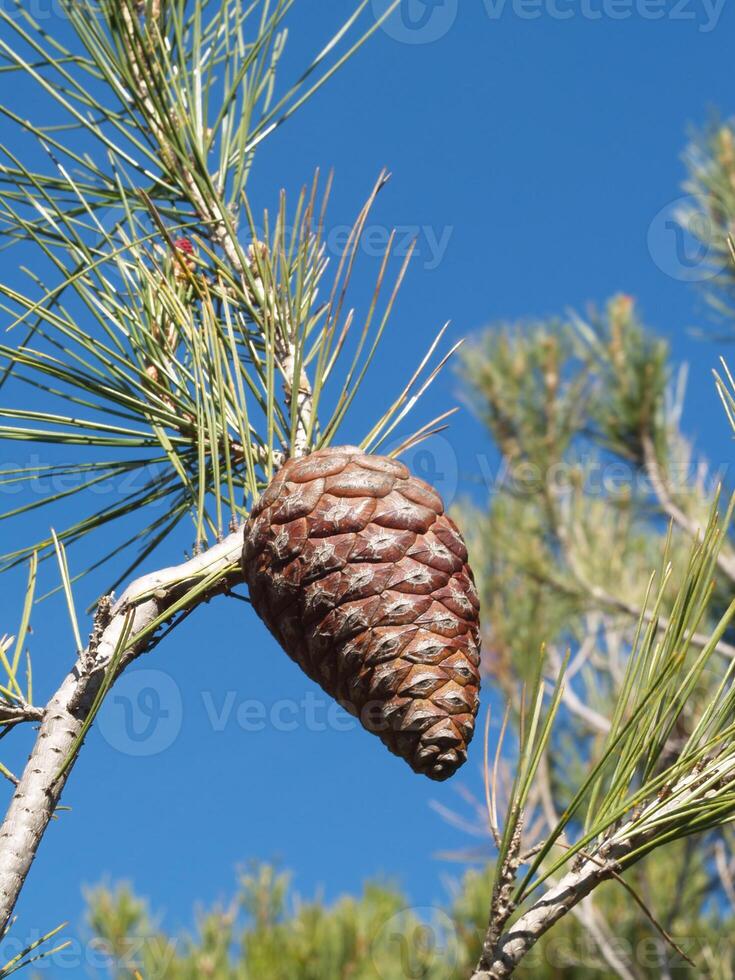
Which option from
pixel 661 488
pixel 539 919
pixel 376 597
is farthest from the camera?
pixel 661 488

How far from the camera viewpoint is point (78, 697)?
0.71 m

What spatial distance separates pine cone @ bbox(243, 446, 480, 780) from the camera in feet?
2.41

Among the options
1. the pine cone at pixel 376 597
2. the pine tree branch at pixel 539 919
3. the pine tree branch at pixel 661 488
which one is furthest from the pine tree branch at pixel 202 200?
the pine tree branch at pixel 661 488

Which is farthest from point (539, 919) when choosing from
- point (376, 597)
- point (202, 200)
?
point (202, 200)

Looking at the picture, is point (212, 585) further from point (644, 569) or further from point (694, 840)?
point (644, 569)

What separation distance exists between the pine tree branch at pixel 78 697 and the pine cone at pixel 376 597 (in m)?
0.05

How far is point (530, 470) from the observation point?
14.7 ft

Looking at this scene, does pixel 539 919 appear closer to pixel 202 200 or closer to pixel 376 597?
pixel 376 597

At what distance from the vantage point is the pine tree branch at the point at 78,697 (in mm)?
650

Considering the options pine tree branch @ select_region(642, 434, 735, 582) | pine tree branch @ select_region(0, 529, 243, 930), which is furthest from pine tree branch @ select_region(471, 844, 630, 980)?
pine tree branch @ select_region(642, 434, 735, 582)

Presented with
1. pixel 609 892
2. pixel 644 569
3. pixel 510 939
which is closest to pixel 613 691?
pixel 644 569

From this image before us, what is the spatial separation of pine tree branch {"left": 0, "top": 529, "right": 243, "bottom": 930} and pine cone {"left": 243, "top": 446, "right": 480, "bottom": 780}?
0.16 ft

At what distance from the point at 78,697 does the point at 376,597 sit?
212 millimetres

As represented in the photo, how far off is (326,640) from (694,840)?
330 cm
